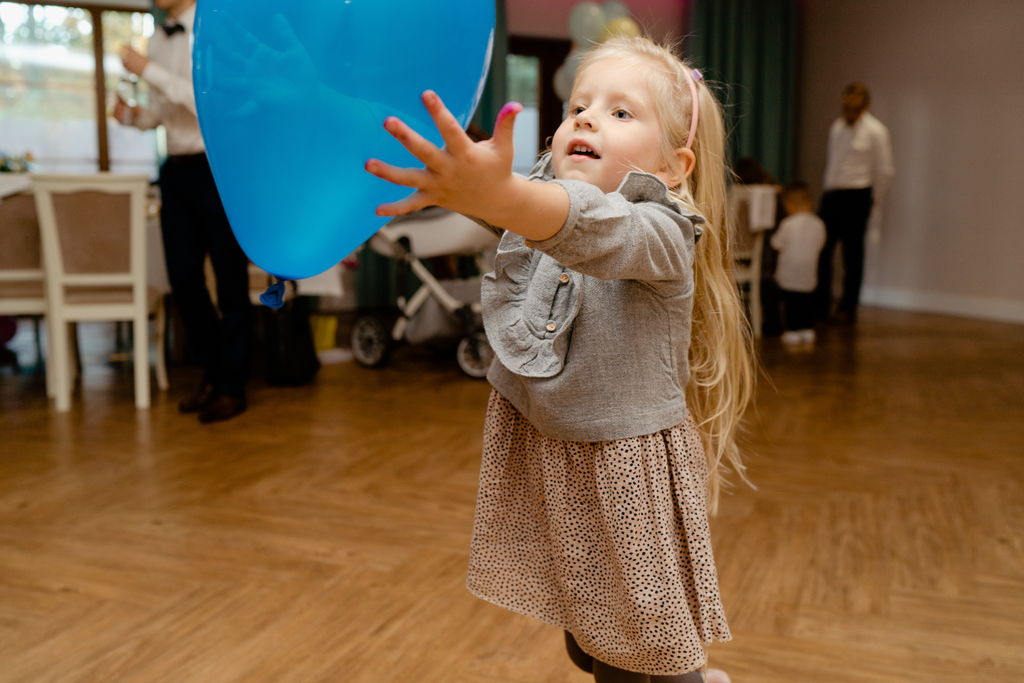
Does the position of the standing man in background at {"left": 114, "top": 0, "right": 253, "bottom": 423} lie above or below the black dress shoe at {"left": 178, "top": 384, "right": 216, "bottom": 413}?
above

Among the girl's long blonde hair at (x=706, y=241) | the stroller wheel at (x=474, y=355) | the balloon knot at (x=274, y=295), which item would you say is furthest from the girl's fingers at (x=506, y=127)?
the stroller wheel at (x=474, y=355)

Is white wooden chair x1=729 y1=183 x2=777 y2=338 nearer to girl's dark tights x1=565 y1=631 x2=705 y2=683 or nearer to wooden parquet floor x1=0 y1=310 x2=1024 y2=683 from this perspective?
wooden parquet floor x1=0 y1=310 x2=1024 y2=683

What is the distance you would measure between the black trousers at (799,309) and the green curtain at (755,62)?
2.75 metres

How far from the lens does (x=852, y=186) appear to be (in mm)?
6363

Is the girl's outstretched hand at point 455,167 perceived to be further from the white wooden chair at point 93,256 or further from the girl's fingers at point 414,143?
the white wooden chair at point 93,256

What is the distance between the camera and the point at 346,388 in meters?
3.88

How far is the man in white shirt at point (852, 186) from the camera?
20.5 feet

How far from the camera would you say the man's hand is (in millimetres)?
2650

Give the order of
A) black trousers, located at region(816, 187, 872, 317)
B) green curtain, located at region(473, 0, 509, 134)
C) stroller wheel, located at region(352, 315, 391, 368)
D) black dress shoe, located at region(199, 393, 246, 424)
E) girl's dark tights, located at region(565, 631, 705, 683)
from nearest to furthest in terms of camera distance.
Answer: girl's dark tights, located at region(565, 631, 705, 683) → black dress shoe, located at region(199, 393, 246, 424) → stroller wheel, located at region(352, 315, 391, 368) → black trousers, located at region(816, 187, 872, 317) → green curtain, located at region(473, 0, 509, 134)

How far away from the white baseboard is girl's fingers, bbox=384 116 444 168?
6.52 metres

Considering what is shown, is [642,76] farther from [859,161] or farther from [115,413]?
[859,161]

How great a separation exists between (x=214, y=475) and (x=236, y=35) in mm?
2124

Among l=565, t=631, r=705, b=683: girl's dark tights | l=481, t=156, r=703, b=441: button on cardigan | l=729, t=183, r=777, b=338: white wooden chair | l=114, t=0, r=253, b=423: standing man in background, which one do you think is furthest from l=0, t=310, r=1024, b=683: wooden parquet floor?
l=729, t=183, r=777, b=338: white wooden chair

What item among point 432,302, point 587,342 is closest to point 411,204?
point 587,342
